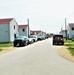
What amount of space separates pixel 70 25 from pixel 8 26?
4109 cm

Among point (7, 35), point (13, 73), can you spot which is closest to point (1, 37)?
point (7, 35)

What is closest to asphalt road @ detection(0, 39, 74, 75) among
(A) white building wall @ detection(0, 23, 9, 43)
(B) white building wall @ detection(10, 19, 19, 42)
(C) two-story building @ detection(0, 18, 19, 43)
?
(C) two-story building @ detection(0, 18, 19, 43)

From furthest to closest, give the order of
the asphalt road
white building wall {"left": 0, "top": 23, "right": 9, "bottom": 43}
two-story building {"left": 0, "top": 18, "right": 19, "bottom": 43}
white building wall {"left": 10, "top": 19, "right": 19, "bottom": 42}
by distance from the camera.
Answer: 1. white building wall {"left": 10, "top": 19, "right": 19, "bottom": 42}
2. white building wall {"left": 0, "top": 23, "right": 9, "bottom": 43}
3. two-story building {"left": 0, "top": 18, "right": 19, "bottom": 43}
4. the asphalt road

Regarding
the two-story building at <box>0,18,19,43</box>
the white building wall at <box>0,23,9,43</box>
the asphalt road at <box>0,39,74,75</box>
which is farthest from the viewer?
the white building wall at <box>0,23,9,43</box>

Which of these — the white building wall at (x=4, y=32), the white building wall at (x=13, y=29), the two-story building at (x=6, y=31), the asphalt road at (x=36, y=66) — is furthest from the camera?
the white building wall at (x=13, y=29)

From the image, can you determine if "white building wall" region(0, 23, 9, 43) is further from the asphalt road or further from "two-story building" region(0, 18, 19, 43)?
the asphalt road

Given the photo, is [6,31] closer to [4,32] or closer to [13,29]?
[4,32]

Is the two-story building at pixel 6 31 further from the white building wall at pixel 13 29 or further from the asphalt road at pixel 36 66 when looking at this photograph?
the asphalt road at pixel 36 66

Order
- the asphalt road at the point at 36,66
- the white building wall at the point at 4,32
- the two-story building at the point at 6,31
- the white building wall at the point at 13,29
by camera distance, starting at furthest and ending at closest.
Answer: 1. the white building wall at the point at 13,29
2. the white building wall at the point at 4,32
3. the two-story building at the point at 6,31
4. the asphalt road at the point at 36,66

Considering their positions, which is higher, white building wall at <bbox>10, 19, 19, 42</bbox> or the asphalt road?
white building wall at <bbox>10, 19, 19, 42</bbox>

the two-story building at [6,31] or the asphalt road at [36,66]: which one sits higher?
the two-story building at [6,31]

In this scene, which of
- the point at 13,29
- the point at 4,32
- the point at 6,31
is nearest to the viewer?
the point at 6,31

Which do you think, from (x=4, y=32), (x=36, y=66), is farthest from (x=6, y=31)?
(x=36, y=66)

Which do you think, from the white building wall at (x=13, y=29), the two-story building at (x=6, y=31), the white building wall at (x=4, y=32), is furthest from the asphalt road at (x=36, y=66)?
the white building wall at (x=13, y=29)
